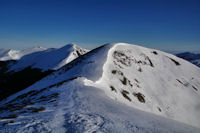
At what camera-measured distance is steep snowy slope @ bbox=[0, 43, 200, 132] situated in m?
8.19

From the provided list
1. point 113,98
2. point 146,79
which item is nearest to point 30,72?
point 146,79

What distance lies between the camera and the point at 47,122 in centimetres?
820

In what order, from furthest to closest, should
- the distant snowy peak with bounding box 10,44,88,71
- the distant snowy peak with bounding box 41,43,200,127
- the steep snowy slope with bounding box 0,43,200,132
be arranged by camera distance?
1. the distant snowy peak with bounding box 10,44,88,71
2. the distant snowy peak with bounding box 41,43,200,127
3. the steep snowy slope with bounding box 0,43,200,132

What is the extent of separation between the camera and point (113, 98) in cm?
1589

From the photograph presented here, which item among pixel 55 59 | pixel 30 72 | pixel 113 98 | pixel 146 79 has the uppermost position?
pixel 113 98

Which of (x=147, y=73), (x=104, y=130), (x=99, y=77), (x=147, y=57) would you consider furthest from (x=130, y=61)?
(x=104, y=130)

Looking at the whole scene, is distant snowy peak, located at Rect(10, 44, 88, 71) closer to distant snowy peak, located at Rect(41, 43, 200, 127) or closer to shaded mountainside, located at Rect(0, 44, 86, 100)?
shaded mountainside, located at Rect(0, 44, 86, 100)

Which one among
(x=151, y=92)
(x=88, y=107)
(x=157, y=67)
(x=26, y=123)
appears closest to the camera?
(x=26, y=123)

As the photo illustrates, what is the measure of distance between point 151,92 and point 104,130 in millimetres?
26715

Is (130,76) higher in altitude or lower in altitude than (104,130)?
lower

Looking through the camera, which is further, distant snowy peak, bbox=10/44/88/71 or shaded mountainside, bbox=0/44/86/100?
distant snowy peak, bbox=10/44/88/71

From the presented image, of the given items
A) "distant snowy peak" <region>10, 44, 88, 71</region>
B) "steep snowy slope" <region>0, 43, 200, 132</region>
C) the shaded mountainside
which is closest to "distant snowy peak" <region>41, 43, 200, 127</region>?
"steep snowy slope" <region>0, 43, 200, 132</region>

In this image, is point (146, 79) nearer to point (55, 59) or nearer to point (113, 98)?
point (113, 98)

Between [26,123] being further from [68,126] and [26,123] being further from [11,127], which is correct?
[68,126]
